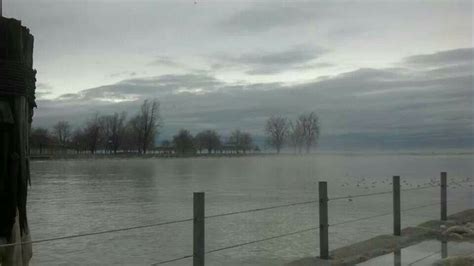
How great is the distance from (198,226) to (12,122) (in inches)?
99.5

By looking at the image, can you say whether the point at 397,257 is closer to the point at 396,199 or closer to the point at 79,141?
the point at 396,199

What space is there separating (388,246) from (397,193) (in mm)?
1100

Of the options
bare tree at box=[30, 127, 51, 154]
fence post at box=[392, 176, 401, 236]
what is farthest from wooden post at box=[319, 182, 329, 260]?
bare tree at box=[30, 127, 51, 154]

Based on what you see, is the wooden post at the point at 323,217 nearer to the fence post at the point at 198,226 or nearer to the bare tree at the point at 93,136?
the fence post at the point at 198,226

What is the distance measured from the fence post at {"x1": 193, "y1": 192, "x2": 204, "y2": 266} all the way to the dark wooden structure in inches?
81.6

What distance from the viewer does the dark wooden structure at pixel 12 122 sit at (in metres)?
3.39

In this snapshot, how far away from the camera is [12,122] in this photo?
3.42m

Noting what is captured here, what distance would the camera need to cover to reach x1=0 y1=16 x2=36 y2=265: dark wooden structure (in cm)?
339

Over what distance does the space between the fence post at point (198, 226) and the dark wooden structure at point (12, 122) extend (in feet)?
6.80

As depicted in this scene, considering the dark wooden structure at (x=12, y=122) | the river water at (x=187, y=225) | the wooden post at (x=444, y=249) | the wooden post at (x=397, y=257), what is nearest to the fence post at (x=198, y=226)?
the dark wooden structure at (x=12, y=122)

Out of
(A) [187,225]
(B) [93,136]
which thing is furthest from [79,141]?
(A) [187,225]

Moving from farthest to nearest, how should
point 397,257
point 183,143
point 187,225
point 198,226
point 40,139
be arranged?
point 183,143 < point 40,139 < point 187,225 < point 397,257 < point 198,226

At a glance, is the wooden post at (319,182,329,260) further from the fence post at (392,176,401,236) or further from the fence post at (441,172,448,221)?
the fence post at (441,172,448,221)

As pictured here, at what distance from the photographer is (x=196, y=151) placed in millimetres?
168000
